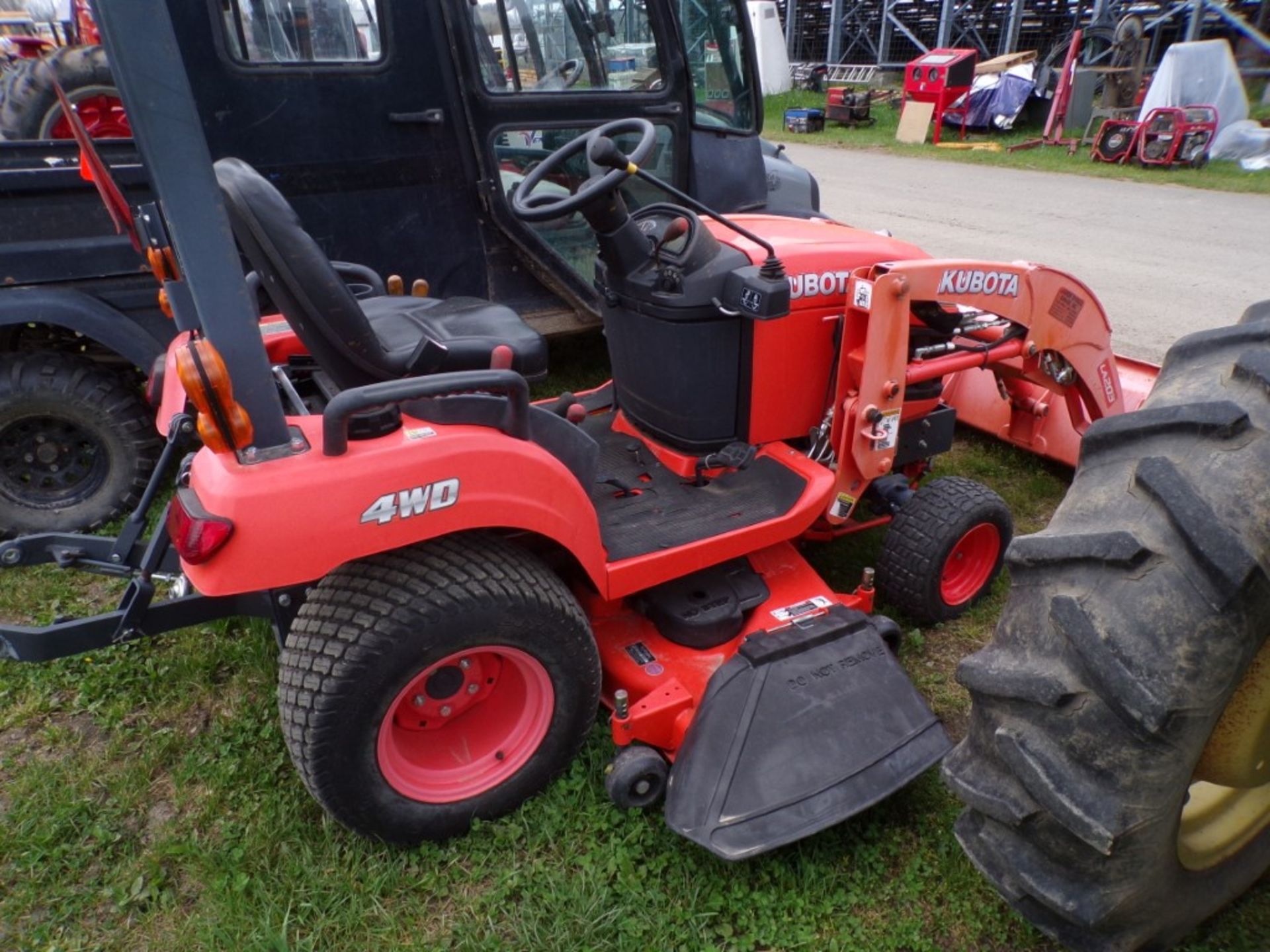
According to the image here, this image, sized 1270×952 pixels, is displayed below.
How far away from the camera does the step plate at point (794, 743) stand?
6.47ft

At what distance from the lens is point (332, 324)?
77.2 inches

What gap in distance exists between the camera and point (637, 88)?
4125 millimetres

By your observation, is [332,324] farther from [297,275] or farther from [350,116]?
[350,116]

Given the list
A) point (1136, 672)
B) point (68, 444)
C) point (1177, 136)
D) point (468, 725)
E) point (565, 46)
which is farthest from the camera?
point (1177, 136)

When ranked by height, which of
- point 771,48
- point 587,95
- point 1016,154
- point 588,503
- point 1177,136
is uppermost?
point 587,95

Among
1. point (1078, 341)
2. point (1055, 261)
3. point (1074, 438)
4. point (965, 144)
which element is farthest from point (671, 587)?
point (965, 144)

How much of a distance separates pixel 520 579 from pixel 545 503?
0.18 m

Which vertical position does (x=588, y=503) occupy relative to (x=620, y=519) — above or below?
above

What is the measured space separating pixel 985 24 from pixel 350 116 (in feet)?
62.2

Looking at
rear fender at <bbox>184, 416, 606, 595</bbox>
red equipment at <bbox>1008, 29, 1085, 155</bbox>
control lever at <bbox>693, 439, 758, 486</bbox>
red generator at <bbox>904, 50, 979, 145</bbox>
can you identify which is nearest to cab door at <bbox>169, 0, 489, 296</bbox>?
control lever at <bbox>693, 439, 758, 486</bbox>

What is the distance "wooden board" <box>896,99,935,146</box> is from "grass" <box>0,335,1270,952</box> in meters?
12.7

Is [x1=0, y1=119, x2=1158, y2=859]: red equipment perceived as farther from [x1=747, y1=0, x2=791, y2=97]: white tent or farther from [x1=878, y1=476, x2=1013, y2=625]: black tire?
[x1=747, y1=0, x2=791, y2=97]: white tent

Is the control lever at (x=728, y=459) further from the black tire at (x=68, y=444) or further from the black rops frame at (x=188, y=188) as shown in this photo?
the black tire at (x=68, y=444)

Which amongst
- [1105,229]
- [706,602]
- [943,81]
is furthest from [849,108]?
[706,602]
